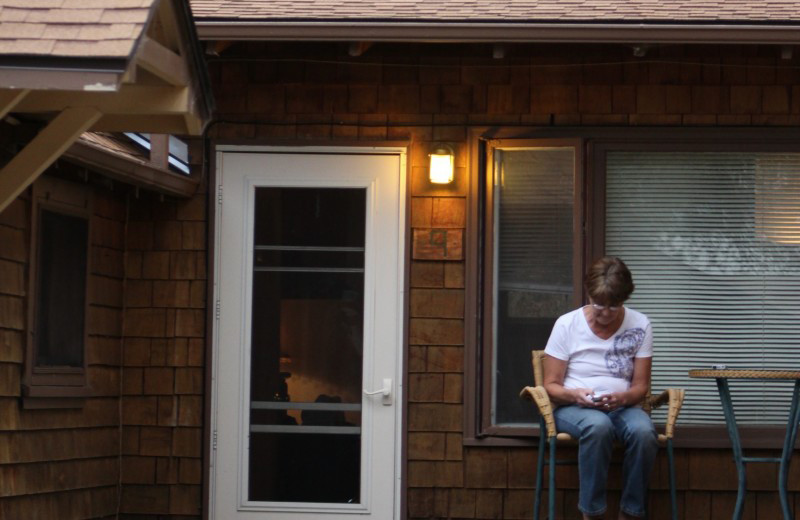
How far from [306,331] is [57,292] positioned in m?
1.24

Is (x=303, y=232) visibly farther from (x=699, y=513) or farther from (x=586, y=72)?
(x=699, y=513)

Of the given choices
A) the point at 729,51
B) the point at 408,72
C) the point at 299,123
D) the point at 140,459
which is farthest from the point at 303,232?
the point at 729,51

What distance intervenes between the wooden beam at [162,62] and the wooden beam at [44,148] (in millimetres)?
359

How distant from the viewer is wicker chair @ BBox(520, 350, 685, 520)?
557cm

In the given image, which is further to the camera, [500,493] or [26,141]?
[500,493]

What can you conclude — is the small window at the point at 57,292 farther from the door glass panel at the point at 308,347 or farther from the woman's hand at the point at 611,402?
the woman's hand at the point at 611,402

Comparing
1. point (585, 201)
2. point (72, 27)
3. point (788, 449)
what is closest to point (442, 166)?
point (585, 201)

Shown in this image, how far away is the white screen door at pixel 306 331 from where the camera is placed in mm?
6270

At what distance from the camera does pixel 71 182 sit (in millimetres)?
5742

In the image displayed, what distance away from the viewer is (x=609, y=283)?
5504mm

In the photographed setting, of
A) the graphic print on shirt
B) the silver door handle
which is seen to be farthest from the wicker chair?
the silver door handle

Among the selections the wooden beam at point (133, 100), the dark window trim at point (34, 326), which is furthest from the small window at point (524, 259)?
the wooden beam at point (133, 100)

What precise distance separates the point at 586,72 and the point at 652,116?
14.9 inches

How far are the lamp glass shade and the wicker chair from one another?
947mm
